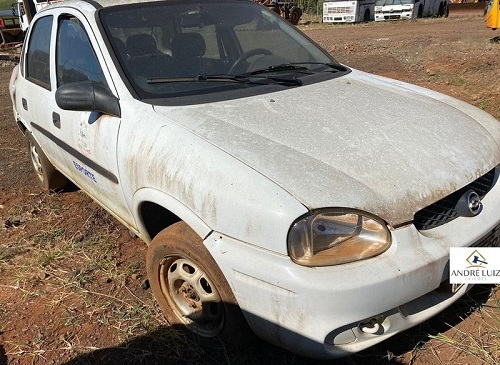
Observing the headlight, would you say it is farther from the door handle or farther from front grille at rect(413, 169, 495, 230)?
the door handle

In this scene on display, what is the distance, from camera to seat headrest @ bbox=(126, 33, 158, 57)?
2662 mm

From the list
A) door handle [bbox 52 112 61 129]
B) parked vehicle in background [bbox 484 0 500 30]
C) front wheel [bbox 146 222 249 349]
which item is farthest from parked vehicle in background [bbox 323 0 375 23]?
front wheel [bbox 146 222 249 349]

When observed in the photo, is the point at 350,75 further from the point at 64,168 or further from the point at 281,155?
the point at 64,168

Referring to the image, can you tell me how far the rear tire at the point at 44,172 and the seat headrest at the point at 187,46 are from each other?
1.94 m

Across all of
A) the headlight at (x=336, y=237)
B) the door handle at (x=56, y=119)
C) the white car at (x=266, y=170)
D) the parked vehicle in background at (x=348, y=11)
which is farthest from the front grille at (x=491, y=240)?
the parked vehicle in background at (x=348, y=11)

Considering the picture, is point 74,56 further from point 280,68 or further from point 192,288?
point 192,288

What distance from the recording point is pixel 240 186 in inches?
73.0

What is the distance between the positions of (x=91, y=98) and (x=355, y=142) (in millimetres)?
1457

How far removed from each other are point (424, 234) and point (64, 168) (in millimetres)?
2817

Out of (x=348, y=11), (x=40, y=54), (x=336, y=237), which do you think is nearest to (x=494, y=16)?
(x=40, y=54)

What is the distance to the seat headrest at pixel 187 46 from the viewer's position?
9.12ft

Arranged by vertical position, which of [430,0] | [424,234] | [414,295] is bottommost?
[430,0]

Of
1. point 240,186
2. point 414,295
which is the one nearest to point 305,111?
point 240,186

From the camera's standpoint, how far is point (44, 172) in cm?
429
